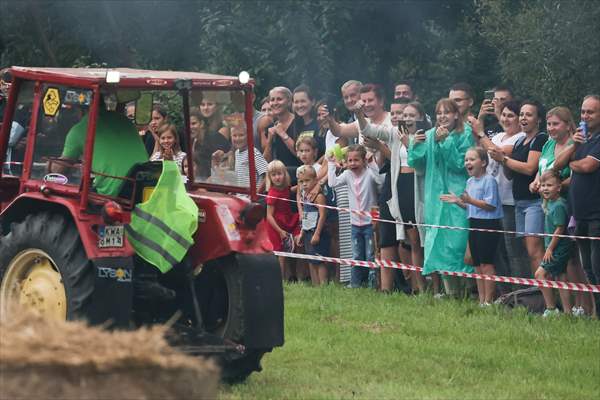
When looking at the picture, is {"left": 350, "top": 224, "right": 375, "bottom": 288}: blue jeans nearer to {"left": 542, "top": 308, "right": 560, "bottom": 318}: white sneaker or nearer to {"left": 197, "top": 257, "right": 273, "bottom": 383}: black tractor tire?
{"left": 542, "top": 308, "right": 560, "bottom": 318}: white sneaker

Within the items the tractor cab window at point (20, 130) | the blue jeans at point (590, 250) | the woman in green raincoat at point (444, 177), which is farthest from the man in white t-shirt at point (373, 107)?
the tractor cab window at point (20, 130)

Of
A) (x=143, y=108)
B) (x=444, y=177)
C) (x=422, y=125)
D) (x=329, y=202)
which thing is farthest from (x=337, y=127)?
(x=143, y=108)

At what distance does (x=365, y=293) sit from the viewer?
12.4 metres

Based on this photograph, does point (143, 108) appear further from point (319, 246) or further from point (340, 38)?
point (340, 38)

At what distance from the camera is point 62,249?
25.8ft

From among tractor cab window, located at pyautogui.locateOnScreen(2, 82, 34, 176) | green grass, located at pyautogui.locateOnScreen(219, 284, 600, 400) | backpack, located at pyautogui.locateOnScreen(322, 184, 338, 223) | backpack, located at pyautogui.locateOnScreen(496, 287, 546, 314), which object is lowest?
green grass, located at pyautogui.locateOnScreen(219, 284, 600, 400)

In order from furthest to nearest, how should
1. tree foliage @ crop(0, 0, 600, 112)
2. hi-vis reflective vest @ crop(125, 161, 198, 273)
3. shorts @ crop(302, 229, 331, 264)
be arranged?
tree foliage @ crop(0, 0, 600, 112)
shorts @ crop(302, 229, 331, 264)
hi-vis reflective vest @ crop(125, 161, 198, 273)

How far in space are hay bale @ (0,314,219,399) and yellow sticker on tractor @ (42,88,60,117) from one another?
3.12m

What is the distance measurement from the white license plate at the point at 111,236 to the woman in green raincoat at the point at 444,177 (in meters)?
4.66

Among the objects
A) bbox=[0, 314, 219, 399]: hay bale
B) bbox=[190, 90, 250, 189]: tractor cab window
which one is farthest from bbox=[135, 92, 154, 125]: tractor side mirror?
bbox=[0, 314, 219, 399]: hay bale

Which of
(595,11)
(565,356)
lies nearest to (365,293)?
(565,356)

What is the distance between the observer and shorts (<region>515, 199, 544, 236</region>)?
11.4 meters

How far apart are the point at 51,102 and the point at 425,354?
322 cm

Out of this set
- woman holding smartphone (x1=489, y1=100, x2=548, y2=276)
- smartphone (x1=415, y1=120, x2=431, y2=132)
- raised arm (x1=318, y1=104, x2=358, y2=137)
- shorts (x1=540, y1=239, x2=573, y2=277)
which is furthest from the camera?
raised arm (x1=318, y1=104, x2=358, y2=137)
